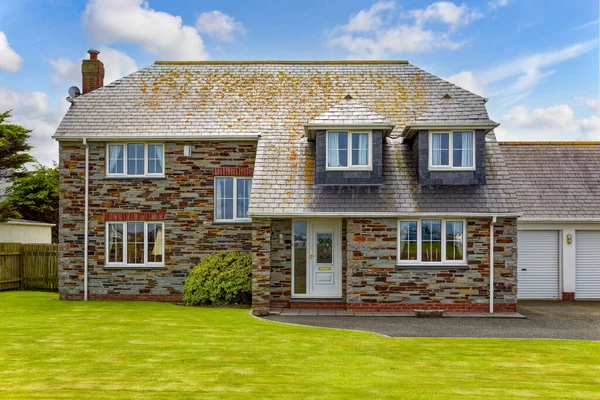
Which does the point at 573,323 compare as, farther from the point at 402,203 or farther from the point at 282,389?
the point at 282,389

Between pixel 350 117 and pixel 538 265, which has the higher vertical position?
pixel 350 117

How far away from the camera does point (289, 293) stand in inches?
687

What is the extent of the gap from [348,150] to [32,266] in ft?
49.0

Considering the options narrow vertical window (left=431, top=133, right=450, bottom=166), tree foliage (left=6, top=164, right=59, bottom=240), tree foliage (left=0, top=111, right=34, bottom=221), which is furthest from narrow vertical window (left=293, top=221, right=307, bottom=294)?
tree foliage (left=6, top=164, right=59, bottom=240)

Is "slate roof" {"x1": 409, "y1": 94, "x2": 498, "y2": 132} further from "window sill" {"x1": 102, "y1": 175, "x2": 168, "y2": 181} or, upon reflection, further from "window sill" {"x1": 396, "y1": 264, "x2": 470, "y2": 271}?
"window sill" {"x1": 102, "y1": 175, "x2": 168, "y2": 181}

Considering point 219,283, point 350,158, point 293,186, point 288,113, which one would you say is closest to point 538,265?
point 350,158

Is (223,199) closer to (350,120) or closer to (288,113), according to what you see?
(288,113)

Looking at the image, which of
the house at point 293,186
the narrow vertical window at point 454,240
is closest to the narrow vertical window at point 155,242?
the house at point 293,186

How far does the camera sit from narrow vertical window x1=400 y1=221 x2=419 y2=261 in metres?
17.0

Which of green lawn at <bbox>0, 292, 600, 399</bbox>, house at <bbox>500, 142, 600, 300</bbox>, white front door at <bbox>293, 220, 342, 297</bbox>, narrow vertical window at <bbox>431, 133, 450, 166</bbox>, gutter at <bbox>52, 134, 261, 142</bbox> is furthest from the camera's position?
house at <bbox>500, 142, 600, 300</bbox>

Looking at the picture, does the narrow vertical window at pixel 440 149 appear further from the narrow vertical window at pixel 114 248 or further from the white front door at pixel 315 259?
the narrow vertical window at pixel 114 248

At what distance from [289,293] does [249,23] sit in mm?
8620

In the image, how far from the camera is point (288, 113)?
2019 cm

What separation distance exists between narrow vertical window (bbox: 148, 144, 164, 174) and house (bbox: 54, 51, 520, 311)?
0.27 ft
